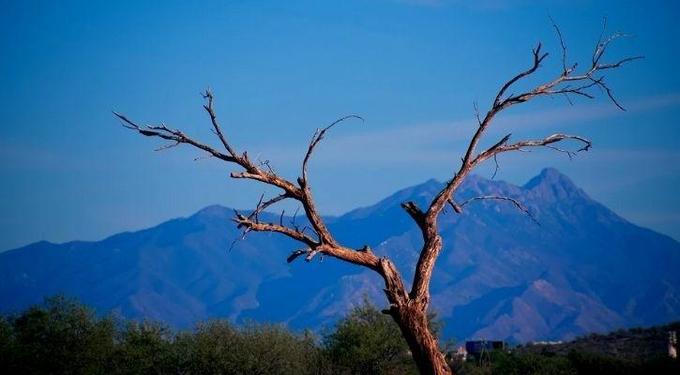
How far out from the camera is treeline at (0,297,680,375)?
52812 millimetres

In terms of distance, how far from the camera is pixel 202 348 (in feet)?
173

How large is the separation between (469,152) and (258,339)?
46549mm

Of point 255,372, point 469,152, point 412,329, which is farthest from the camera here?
point 255,372

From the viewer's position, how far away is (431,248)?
32.0 feet

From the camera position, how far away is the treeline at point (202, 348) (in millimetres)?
52812

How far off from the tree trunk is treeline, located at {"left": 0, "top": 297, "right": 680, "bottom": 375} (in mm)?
43766

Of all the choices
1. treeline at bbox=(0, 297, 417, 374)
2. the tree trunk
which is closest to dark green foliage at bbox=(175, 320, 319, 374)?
treeline at bbox=(0, 297, 417, 374)

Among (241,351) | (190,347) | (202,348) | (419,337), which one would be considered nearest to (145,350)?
(190,347)

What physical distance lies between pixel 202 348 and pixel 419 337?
147ft

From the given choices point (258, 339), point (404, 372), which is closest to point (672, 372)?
point (404, 372)

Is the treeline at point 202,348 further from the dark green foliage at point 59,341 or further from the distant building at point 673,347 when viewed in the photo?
the distant building at point 673,347

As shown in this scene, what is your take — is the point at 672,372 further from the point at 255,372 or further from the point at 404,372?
the point at 255,372

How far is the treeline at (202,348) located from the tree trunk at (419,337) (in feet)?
144

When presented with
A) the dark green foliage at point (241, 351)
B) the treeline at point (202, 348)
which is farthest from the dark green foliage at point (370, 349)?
the dark green foliage at point (241, 351)
